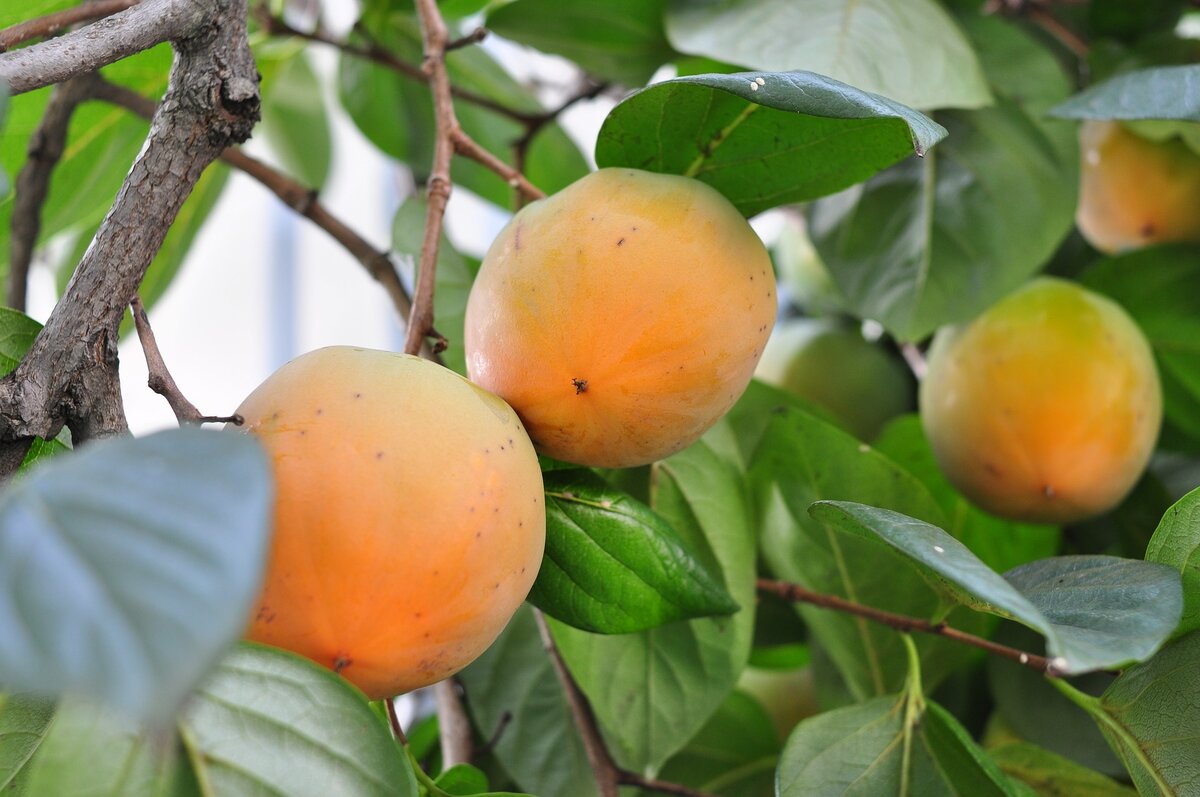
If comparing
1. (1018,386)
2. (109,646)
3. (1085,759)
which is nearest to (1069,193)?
(1018,386)

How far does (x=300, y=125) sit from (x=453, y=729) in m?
0.44

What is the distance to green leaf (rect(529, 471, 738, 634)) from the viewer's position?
282mm

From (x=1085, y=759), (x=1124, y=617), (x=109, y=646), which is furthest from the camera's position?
(x=1085, y=759)

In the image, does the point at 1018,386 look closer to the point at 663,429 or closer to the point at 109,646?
the point at 663,429

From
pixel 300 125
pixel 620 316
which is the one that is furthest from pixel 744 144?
pixel 300 125

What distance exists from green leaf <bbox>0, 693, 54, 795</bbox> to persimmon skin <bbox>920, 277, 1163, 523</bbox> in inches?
13.3

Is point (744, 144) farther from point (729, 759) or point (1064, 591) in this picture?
point (729, 759)

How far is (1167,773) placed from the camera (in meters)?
0.28

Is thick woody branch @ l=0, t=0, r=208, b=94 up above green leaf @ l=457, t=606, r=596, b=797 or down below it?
above

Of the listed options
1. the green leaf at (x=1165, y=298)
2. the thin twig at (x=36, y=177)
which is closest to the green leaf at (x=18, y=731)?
the thin twig at (x=36, y=177)

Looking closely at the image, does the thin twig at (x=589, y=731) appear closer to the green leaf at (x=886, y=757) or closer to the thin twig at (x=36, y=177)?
the green leaf at (x=886, y=757)

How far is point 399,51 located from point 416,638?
43 centimetres

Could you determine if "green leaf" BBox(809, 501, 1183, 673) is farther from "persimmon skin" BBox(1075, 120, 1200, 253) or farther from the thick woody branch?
"persimmon skin" BBox(1075, 120, 1200, 253)

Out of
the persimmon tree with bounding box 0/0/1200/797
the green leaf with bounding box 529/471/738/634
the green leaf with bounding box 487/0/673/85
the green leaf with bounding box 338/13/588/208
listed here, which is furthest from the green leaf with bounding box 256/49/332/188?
the green leaf with bounding box 529/471/738/634
